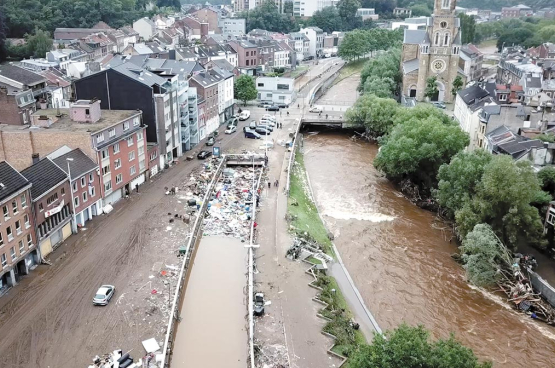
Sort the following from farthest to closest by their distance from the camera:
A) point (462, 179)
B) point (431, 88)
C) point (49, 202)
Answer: point (431, 88)
point (462, 179)
point (49, 202)

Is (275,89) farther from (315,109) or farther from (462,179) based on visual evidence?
(462,179)

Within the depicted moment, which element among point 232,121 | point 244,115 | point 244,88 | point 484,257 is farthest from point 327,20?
point 484,257

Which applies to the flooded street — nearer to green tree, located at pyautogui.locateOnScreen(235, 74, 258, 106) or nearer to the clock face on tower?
green tree, located at pyautogui.locateOnScreen(235, 74, 258, 106)

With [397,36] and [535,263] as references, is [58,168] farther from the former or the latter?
[397,36]

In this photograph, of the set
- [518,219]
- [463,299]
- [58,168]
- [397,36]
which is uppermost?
[397,36]

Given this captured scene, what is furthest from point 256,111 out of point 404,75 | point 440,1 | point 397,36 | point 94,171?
point 397,36

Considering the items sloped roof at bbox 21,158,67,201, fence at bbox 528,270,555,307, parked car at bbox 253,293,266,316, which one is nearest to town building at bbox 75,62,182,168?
sloped roof at bbox 21,158,67,201
